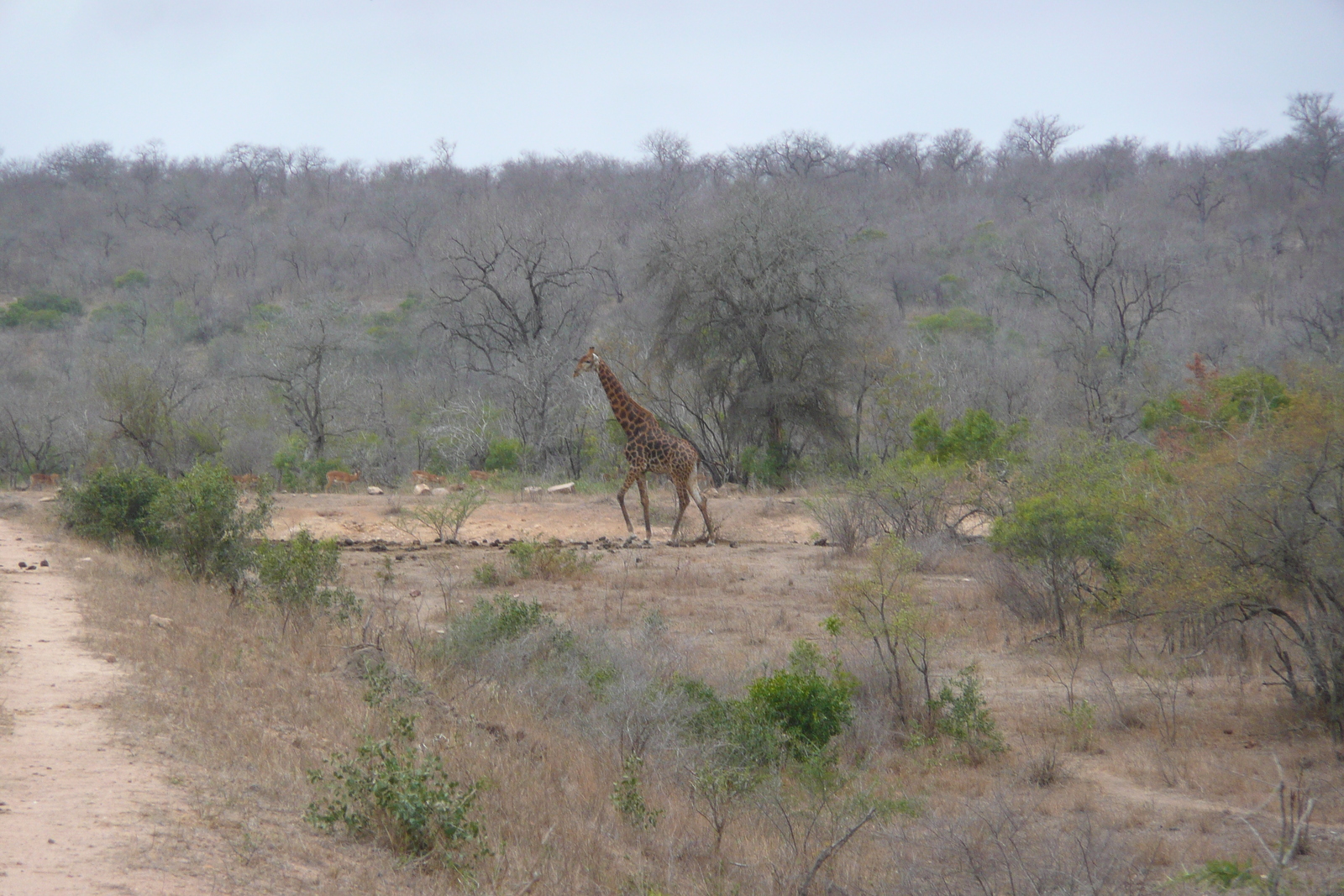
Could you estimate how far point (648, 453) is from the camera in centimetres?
1766

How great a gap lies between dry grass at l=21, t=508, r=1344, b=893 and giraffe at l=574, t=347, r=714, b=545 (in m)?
6.80

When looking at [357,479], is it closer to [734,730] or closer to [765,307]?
[765,307]

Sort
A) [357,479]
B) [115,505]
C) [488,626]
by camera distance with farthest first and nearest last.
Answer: [357,479]
[115,505]
[488,626]

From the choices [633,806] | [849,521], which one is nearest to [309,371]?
[849,521]

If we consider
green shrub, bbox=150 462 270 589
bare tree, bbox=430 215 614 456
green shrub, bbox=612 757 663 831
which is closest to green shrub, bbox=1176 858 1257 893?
green shrub, bbox=612 757 663 831

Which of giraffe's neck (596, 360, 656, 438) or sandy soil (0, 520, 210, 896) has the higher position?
giraffe's neck (596, 360, 656, 438)

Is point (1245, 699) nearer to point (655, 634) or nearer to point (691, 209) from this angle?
point (655, 634)

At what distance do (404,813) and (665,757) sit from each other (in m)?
2.30

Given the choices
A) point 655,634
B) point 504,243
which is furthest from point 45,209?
point 655,634

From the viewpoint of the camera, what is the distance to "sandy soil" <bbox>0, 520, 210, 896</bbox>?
3799 millimetres

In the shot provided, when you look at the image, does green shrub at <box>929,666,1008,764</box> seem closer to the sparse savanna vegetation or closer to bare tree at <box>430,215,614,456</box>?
the sparse savanna vegetation

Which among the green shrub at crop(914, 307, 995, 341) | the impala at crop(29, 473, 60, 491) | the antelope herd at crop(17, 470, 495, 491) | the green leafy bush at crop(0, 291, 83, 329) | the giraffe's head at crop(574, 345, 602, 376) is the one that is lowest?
the antelope herd at crop(17, 470, 495, 491)

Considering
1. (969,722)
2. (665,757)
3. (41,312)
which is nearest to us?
(665,757)

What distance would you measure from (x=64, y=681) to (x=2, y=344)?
4594 centimetres
